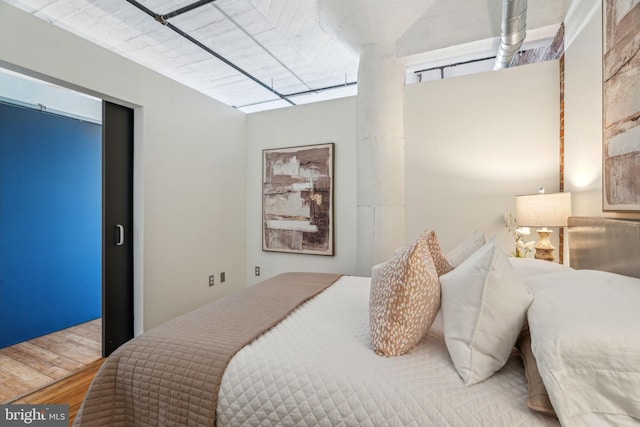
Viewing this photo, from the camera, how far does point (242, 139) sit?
12.5 feet

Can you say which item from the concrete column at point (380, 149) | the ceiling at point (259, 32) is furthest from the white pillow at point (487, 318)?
the ceiling at point (259, 32)

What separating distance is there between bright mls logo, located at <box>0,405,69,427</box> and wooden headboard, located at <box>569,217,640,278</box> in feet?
8.51

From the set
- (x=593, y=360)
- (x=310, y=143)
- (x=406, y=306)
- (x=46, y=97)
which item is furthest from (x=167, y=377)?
(x=46, y=97)

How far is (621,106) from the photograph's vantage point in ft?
4.35

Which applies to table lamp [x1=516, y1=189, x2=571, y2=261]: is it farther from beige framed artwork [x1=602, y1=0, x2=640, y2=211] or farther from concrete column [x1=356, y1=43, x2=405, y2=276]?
concrete column [x1=356, y1=43, x2=405, y2=276]

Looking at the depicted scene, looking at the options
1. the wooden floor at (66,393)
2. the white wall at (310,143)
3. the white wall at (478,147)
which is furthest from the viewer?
the white wall at (310,143)

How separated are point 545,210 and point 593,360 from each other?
1.67 m

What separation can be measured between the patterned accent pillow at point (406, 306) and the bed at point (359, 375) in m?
0.04

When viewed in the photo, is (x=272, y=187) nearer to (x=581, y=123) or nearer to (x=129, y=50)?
(x=129, y=50)

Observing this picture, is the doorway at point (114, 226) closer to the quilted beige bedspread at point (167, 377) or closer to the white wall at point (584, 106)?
the quilted beige bedspread at point (167, 377)

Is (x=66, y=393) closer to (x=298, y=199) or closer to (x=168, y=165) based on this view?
(x=168, y=165)

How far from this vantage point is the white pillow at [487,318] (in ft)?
3.12

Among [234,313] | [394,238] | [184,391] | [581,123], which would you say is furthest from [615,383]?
[394,238]

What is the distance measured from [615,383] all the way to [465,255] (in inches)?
38.8
